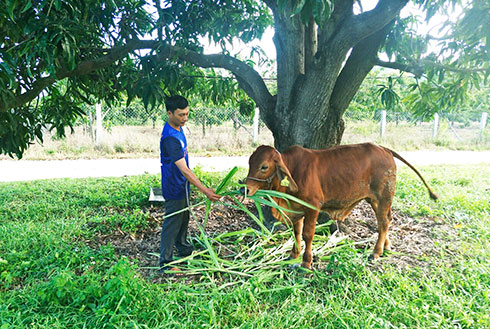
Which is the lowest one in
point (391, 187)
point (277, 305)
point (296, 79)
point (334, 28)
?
point (277, 305)

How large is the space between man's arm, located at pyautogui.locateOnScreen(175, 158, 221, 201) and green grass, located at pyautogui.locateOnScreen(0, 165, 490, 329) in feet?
2.44

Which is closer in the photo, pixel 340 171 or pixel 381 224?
pixel 340 171

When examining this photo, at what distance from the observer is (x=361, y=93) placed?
9047 mm

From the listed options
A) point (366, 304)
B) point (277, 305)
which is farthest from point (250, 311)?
point (366, 304)

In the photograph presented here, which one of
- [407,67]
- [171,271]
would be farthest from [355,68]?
[171,271]

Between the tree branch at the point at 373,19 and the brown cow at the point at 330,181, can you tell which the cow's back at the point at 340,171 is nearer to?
the brown cow at the point at 330,181

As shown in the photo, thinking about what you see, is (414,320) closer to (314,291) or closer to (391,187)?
(314,291)

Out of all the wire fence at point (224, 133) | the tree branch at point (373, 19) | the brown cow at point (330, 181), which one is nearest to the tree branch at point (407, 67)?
the tree branch at point (373, 19)

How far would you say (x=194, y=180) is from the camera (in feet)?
9.73

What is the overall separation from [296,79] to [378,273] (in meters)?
2.24

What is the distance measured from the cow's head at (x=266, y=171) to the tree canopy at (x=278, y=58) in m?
1.13

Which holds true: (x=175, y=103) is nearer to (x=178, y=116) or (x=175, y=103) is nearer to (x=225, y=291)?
(x=178, y=116)

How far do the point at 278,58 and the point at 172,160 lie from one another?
1956 mm

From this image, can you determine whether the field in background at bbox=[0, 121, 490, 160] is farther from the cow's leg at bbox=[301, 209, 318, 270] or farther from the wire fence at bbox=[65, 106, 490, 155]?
the cow's leg at bbox=[301, 209, 318, 270]
